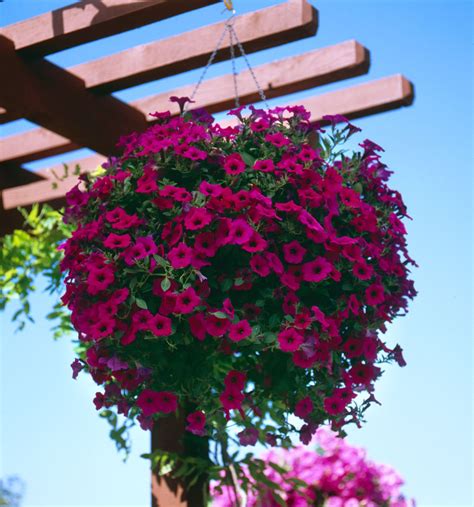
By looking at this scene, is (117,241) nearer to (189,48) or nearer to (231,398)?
(231,398)

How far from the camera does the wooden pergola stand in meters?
2.62

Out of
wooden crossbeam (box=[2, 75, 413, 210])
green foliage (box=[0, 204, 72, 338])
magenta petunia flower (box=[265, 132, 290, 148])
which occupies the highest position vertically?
wooden crossbeam (box=[2, 75, 413, 210])

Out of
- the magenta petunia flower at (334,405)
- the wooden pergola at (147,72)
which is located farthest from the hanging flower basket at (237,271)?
the wooden pergola at (147,72)

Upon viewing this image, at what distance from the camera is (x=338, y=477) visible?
11.4ft

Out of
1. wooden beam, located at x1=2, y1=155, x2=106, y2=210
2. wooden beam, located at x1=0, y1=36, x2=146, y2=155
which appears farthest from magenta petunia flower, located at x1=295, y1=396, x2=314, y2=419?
wooden beam, located at x1=2, y1=155, x2=106, y2=210

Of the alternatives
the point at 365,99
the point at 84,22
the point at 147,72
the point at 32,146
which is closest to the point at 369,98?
the point at 365,99

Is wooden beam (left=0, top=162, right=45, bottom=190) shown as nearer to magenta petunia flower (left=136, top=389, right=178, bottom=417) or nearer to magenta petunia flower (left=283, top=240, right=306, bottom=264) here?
magenta petunia flower (left=136, top=389, right=178, bottom=417)

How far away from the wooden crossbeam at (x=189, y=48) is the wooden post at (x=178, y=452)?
47.2 inches

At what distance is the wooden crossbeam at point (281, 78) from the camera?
2891 mm

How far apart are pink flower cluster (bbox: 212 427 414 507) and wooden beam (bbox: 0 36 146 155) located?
150 cm

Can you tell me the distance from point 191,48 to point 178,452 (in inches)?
54.2

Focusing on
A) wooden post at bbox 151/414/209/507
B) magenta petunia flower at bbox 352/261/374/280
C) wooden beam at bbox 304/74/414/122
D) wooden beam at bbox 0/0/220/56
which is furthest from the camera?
wooden beam at bbox 304/74/414/122

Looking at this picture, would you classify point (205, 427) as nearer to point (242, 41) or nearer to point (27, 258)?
point (242, 41)

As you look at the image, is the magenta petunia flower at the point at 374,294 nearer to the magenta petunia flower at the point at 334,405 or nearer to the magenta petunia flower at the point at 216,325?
the magenta petunia flower at the point at 334,405
